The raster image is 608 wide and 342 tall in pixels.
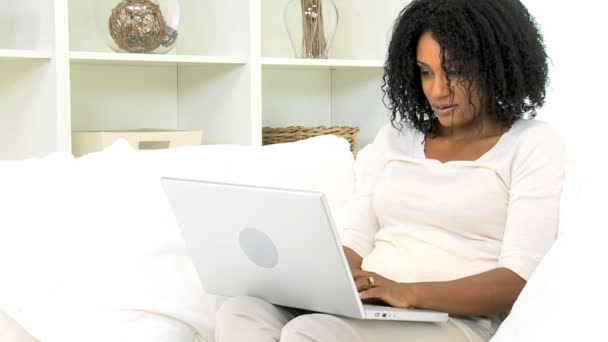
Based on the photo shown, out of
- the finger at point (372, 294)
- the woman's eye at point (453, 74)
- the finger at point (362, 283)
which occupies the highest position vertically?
the woman's eye at point (453, 74)

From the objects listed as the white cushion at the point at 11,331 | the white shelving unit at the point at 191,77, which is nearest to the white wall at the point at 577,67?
the white shelving unit at the point at 191,77

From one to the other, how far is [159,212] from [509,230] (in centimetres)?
58

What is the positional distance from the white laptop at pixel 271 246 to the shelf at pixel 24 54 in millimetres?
835

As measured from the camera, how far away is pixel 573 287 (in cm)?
94

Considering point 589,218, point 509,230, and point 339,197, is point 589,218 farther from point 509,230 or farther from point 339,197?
point 339,197

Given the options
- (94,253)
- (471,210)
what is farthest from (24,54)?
(471,210)

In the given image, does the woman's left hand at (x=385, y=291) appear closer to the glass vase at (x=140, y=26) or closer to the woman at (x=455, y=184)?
the woman at (x=455, y=184)

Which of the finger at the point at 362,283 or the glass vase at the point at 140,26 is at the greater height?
the glass vase at the point at 140,26

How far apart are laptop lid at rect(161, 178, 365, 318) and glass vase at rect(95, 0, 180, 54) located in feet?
3.22

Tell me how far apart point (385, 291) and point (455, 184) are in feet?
0.83

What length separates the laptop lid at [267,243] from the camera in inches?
41.8

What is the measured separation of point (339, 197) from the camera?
1.71m

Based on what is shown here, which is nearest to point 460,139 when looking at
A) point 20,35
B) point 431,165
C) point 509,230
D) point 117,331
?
point 431,165

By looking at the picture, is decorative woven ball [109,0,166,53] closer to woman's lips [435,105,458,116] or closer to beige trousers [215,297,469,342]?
woman's lips [435,105,458,116]
